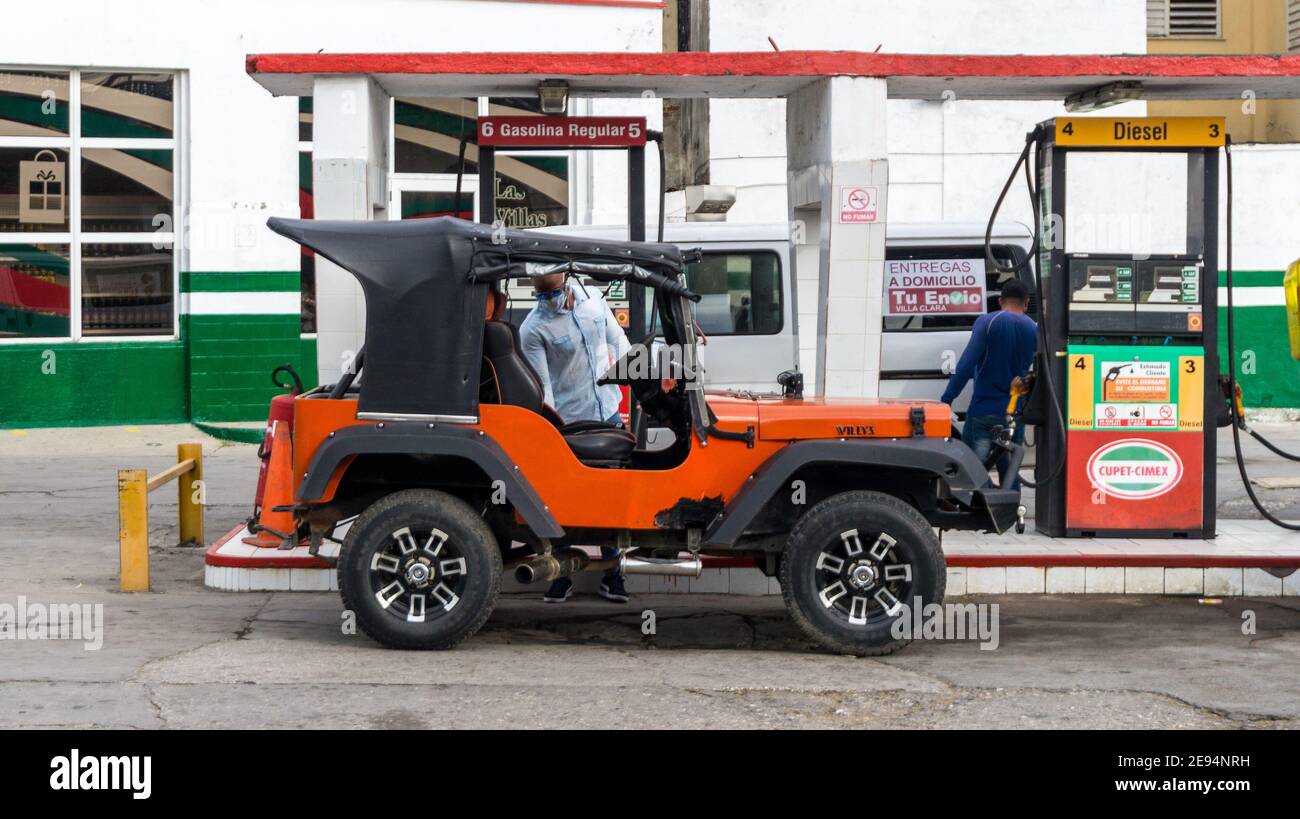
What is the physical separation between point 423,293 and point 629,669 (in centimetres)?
203

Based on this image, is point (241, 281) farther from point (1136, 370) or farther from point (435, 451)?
point (435, 451)

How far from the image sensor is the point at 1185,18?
77.5 ft

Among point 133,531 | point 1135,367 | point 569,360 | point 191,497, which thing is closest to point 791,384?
point 569,360

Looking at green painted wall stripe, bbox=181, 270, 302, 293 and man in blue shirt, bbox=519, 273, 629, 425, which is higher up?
green painted wall stripe, bbox=181, 270, 302, 293

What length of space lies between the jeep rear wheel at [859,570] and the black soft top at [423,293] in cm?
169

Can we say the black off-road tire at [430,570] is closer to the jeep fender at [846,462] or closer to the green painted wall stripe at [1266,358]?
the jeep fender at [846,462]

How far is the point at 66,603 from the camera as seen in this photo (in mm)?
9008

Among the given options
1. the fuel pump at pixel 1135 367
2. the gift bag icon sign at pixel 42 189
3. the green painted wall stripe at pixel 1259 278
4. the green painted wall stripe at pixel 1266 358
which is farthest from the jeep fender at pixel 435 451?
the green painted wall stripe at pixel 1259 278

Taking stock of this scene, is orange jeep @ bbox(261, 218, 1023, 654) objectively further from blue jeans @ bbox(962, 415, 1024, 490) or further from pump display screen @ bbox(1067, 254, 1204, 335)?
blue jeans @ bbox(962, 415, 1024, 490)

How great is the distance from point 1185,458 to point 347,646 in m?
5.49

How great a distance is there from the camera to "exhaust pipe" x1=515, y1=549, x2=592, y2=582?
7793mm

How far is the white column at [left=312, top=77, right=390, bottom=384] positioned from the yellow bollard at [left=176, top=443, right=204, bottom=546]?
5.09ft

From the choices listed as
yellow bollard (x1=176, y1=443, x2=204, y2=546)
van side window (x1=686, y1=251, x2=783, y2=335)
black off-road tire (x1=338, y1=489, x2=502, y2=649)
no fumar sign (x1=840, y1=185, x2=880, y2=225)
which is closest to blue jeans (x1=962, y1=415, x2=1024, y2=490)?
no fumar sign (x1=840, y1=185, x2=880, y2=225)
